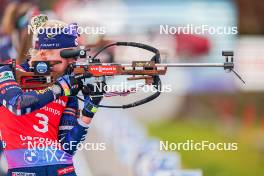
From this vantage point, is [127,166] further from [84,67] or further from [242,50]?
[242,50]

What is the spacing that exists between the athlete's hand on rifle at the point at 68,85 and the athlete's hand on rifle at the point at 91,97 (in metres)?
0.14

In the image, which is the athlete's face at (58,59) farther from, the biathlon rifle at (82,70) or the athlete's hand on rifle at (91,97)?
the athlete's hand on rifle at (91,97)

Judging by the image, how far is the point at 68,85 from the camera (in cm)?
604

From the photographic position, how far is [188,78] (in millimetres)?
12844

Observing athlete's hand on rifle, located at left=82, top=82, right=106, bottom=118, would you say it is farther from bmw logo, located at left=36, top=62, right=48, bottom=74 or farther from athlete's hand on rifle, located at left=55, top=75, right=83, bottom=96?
bmw logo, located at left=36, top=62, right=48, bottom=74

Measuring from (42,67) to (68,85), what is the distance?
0.28 metres

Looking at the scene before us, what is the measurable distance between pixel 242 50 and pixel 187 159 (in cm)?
277

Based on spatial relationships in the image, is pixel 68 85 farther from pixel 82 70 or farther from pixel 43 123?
pixel 43 123

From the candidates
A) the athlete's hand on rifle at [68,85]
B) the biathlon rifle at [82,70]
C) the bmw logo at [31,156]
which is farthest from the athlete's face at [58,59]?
the bmw logo at [31,156]

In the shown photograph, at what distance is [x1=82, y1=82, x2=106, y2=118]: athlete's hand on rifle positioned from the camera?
20.5ft

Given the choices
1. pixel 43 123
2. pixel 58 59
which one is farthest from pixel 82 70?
pixel 43 123

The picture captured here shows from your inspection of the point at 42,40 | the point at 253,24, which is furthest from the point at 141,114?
the point at 42,40

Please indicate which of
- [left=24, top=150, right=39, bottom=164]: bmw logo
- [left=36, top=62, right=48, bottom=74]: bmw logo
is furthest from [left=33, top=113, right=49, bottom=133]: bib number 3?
[left=36, top=62, right=48, bottom=74]: bmw logo

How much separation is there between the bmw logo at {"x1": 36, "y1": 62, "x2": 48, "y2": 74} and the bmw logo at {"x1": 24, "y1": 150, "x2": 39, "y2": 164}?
0.55 m
